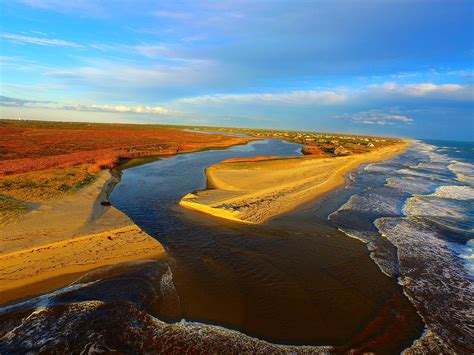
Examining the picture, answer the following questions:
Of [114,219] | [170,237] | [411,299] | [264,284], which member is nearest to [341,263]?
[411,299]

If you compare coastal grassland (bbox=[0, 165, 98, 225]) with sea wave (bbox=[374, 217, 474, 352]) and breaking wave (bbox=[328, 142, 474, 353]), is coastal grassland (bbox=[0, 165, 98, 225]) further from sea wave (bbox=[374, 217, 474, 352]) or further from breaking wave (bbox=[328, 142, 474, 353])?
sea wave (bbox=[374, 217, 474, 352])

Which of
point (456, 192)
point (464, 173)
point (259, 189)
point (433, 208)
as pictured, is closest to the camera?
point (433, 208)

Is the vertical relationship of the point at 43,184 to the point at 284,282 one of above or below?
above

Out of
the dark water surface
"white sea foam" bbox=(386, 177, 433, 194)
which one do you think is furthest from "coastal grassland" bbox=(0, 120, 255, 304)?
"white sea foam" bbox=(386, 177, 433, 194)

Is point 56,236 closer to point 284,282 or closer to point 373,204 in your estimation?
point 284,282

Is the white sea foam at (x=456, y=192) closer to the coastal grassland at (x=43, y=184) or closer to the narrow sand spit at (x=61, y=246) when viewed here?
the narrow sand spit at (x=61, y=246)

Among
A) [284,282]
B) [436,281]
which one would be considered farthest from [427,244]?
[284,282]

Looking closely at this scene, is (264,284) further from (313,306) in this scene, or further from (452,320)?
(452,320)
